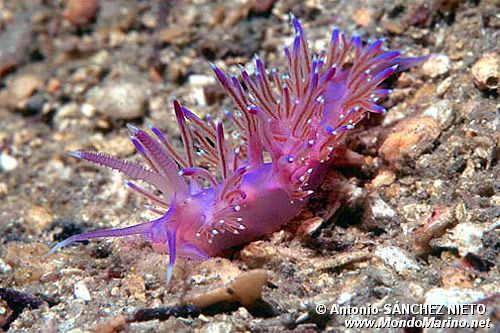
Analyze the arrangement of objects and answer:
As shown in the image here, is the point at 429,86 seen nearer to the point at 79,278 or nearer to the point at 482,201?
the point at 482,201

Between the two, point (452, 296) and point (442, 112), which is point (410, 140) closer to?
point (442, 112)

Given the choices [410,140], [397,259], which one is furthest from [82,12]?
[397,259]

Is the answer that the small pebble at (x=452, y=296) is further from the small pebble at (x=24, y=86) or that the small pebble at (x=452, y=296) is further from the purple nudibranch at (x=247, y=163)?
the small pebble at (x=24, y=86)

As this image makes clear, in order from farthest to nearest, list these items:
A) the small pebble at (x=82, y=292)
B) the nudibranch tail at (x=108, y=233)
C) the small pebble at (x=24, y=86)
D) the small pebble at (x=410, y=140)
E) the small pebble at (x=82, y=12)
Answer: the small pebble at (x=82, y=12) → the small pebble at (x=24, y=86) → the small pebble at (x=410, y=140) → the small pebble at (x=82, y=292) → the nudibranch tail at (x=108, y=233)

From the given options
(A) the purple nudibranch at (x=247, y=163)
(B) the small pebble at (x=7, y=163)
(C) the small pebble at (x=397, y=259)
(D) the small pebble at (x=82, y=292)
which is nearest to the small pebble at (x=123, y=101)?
(B) the small pebble at (x=7, y=163)

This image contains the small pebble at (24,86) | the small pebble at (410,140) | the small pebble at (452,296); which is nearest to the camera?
the small pebble at (452,296)

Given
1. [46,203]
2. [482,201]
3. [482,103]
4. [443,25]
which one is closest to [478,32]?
[443,25]

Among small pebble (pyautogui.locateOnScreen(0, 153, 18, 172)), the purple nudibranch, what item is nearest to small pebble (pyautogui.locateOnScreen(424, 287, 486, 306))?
the purple nudibranch

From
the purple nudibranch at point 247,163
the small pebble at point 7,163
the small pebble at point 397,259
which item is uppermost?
the purple nudibranch at point 247,163
